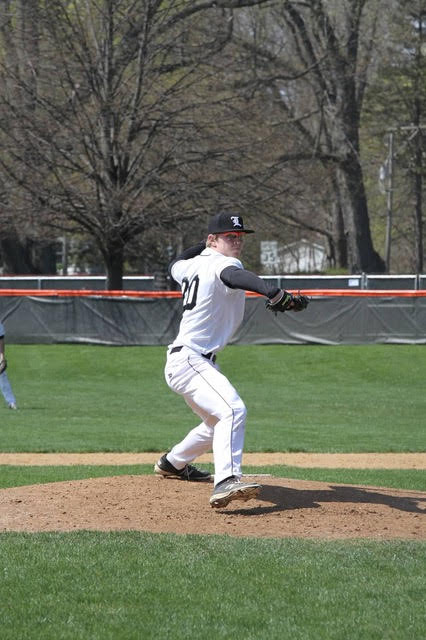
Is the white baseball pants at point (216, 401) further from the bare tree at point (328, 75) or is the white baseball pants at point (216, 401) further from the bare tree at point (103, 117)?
the bare tree at point (328, 75)

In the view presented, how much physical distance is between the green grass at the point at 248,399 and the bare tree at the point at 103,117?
133 inches

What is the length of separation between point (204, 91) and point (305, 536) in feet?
66.4

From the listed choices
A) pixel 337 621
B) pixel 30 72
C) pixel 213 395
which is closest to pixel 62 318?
pixel 30 72

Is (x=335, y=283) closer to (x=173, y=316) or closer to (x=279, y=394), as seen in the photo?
(x=173, y=316)

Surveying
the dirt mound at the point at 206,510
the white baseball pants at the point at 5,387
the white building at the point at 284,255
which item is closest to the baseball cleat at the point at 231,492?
the dirt mound at the point at 206,510

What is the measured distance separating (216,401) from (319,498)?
1.12 metres

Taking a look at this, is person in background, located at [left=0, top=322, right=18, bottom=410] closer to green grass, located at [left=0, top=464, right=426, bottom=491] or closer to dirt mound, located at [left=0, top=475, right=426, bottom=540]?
green grass, located at [left=0, top=464, right=426, bottom=491]

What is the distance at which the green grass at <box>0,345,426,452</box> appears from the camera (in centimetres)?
1370

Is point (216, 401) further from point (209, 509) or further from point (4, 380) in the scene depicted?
point (4, 380)

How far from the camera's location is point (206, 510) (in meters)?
7.12

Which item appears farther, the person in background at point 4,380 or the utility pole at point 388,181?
the utility pole at point 388,181

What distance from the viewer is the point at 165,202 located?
78.8 feet

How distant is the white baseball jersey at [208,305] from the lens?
23.5ft

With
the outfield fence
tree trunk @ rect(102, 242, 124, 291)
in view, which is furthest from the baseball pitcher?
tree trunk @ rect(102, 242, 124, 291)
